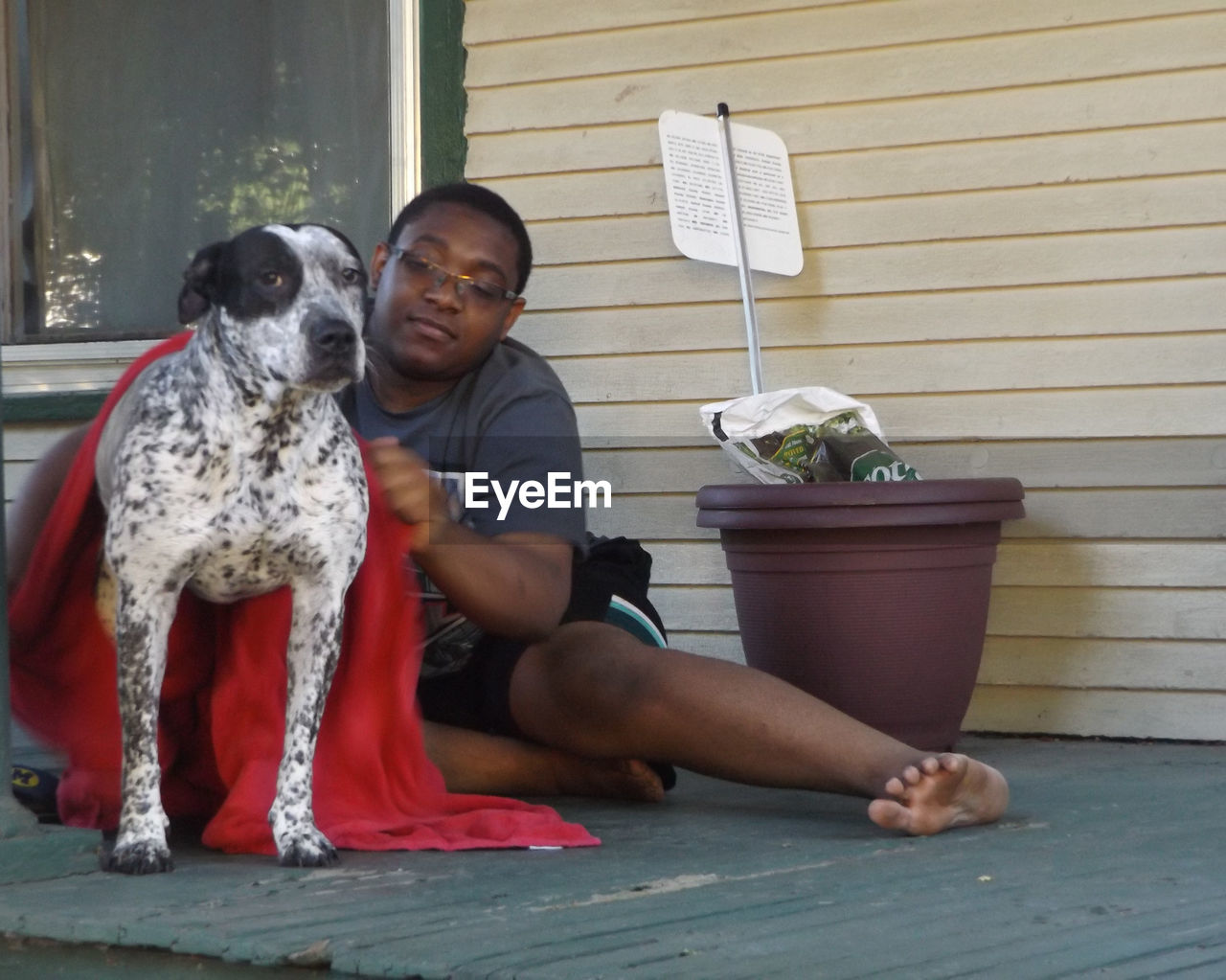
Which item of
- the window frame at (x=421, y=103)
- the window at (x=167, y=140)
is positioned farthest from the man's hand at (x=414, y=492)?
the window at (x=167, y=140)

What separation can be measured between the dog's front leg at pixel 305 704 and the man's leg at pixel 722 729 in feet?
1.88

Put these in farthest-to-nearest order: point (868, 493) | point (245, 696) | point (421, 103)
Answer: point (421, 103) < point (868, 493) < point (245, 696)

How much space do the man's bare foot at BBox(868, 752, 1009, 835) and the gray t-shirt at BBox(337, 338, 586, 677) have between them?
716 millimetres

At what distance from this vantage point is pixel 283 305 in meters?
2.29

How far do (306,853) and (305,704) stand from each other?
8.6 inches

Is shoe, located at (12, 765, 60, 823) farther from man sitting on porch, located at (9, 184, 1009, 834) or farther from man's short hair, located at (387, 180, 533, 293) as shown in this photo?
man's short hair, located at (387, 180, 533, 293)

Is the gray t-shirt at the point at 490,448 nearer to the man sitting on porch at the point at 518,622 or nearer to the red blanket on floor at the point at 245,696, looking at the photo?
the man sitting on porch at the point at 518,622

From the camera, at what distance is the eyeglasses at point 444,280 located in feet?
9.52

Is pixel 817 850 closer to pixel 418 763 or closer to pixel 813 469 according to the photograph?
pixel 418 763

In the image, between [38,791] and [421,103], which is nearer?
[38,791]

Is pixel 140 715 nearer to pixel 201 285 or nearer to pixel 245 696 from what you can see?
pixel 245 696

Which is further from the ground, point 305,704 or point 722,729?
point 305,704

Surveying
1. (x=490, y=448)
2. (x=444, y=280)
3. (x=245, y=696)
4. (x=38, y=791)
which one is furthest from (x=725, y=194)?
(x=38, y=791)

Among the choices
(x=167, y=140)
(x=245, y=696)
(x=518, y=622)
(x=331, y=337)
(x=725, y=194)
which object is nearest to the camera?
(x=331, y=337)
